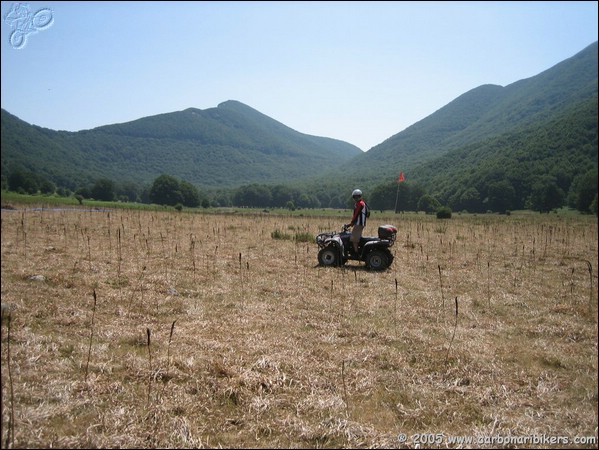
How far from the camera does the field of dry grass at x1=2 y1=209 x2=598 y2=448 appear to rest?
328 cm

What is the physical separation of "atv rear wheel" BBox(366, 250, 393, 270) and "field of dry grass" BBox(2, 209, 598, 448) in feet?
2.85

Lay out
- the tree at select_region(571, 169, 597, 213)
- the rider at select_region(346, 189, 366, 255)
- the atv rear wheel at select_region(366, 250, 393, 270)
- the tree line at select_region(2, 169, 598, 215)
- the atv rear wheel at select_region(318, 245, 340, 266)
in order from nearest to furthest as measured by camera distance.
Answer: the tree at select_region(571, 169, 597, 213) → the tree line at select_region(2, 169, 598, 215) → the rider at select_region(346, 189, 366, 255) → the atv rear wheel at select_region(366, 250, 393, 270) → the atv rear wheel at select_region(318, 245, 340, 266)

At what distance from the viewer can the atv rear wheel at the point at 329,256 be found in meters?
11.3

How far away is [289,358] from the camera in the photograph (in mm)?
4777

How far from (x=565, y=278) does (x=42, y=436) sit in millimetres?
11589

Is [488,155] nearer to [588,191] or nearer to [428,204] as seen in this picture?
[428,204]

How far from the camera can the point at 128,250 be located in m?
12.6

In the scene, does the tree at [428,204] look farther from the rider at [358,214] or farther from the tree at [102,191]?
the tree at [102,191]

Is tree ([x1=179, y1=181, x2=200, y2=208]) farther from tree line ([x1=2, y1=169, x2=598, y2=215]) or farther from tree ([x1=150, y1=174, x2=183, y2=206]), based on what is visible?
tree ([x1=150, y1=174, x2=183, y2=206])

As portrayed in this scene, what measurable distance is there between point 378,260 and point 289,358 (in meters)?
6.85

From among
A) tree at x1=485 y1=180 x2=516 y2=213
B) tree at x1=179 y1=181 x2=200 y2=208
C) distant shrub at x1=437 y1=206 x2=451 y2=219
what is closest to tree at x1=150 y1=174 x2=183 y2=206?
tree at x1=179 y1=181 x2=200 y2=208

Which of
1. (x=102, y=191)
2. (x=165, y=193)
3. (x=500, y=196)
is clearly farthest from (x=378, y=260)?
(x=165, y=193)

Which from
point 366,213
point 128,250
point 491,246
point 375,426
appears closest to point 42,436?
point 375,426

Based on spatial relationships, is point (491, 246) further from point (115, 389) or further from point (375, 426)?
point (115, 389)
